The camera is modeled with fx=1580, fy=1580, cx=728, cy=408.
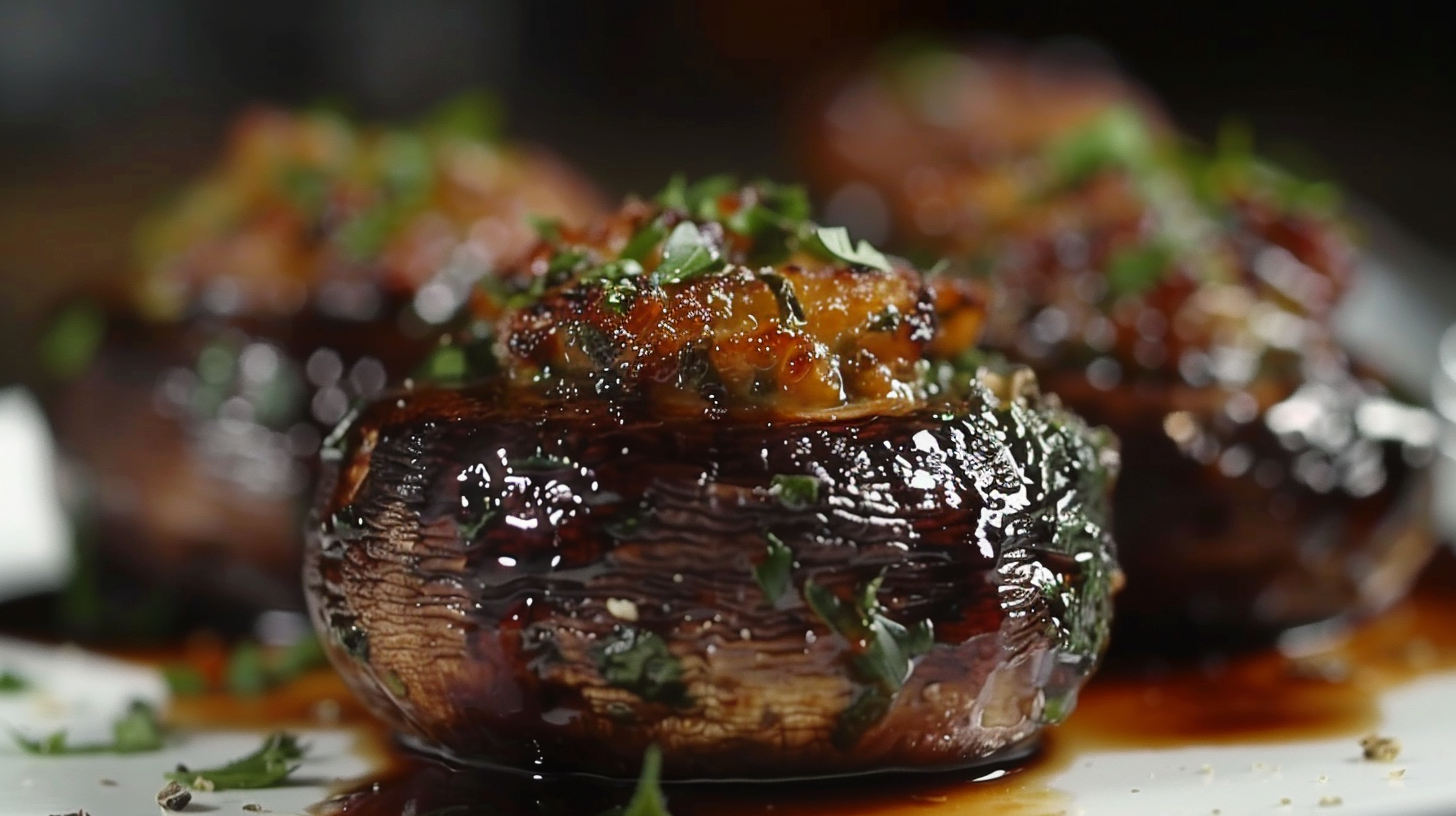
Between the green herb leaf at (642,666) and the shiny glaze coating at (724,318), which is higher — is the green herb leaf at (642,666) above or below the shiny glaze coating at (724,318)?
below

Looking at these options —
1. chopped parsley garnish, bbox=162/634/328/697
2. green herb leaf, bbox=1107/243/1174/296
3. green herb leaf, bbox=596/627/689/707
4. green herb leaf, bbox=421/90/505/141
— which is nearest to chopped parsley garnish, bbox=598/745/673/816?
green herb leaf, bbox=596/627/689/707

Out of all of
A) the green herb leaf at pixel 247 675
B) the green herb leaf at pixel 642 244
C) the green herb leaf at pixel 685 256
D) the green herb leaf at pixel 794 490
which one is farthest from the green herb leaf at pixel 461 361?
the green herb leaf at pixel 247 675

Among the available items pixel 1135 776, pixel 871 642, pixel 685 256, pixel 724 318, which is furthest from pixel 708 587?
pixel 1135 776


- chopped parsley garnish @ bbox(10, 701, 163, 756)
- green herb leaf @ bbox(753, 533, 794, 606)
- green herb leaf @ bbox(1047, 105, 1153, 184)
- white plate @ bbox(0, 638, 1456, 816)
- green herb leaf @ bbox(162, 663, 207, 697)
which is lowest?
white plate @ bbox(0, 638, 1456, 816)

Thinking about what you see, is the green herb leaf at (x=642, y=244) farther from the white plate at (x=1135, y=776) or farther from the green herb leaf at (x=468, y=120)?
the green herb leaf at (x=468, y=120)

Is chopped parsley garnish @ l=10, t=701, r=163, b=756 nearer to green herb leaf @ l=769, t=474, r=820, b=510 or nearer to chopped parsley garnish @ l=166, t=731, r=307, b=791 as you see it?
chopped parsley garnish @ l=166, t=731, r=307, b=791

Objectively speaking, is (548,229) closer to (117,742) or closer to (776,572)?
(776,572)

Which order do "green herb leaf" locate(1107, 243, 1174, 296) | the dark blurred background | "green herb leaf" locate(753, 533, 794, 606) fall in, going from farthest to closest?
the dark blurred background, "green herb leaf" locate(1107, 243, 1174, 296), "green herb leaf" locate(753, 533, 794, 606)
